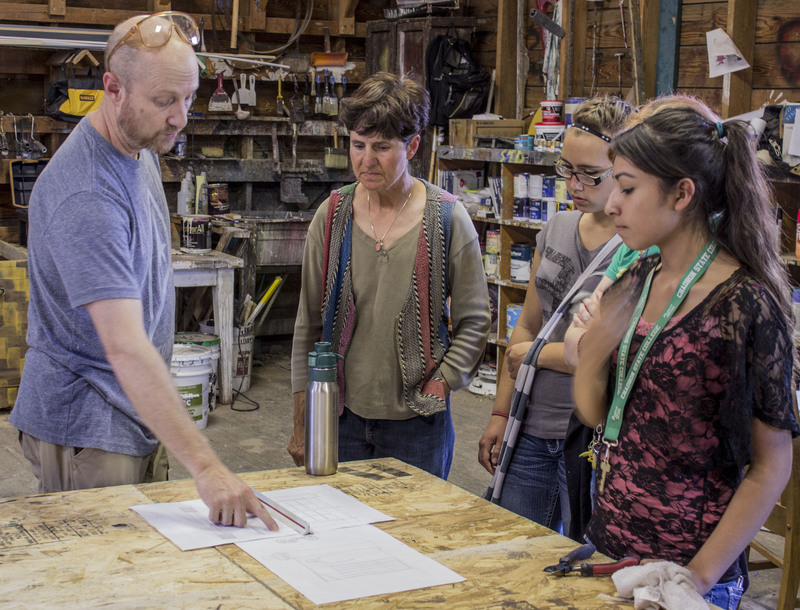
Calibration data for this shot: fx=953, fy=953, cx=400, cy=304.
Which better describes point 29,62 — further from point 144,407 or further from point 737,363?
point 737,363

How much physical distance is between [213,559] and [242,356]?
4.58 meters

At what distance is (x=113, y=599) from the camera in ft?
5.09

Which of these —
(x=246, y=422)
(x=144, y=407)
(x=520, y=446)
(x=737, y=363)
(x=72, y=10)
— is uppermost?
(x=72, y=10)

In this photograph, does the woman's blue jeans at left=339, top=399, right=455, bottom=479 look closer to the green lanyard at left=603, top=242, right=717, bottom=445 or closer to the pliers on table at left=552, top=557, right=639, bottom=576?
the green lanyard at left=603, top=242, right=717, bottom=445

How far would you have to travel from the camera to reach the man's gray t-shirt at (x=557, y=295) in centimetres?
253

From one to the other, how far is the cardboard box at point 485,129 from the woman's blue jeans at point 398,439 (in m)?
3.89

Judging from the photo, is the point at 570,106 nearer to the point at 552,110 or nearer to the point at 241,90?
the point at 552,110

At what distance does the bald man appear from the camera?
1853 mm

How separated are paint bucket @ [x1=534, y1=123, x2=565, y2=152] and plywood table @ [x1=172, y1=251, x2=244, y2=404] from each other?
197 centimetres

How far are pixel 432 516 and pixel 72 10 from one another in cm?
616

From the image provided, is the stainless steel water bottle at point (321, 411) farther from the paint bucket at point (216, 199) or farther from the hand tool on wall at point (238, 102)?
the hand tool on wall at point (238, 102)

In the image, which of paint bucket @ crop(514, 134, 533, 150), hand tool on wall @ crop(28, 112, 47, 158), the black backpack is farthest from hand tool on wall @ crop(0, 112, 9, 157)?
paint bucket @ crop(514, 134, 533, 150)

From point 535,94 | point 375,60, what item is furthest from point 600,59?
point 375,60

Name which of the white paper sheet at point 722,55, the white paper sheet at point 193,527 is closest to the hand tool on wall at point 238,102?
the white paper sheet at point 722,55
